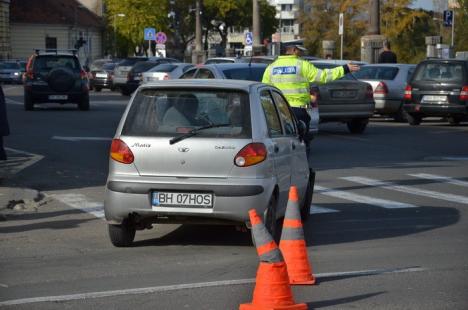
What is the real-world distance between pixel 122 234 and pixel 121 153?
816 mm

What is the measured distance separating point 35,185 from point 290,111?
504cm

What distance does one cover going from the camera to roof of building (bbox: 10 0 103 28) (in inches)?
3511

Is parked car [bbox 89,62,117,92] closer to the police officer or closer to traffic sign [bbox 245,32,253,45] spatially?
traffic sign [bbox 245,32,253,45]

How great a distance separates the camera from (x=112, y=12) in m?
79.8

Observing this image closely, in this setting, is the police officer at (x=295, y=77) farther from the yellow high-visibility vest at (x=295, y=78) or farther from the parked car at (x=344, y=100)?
the parked car at (x=344, y=100)

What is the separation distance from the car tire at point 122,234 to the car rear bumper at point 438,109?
18.0m

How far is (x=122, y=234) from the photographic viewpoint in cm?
1020

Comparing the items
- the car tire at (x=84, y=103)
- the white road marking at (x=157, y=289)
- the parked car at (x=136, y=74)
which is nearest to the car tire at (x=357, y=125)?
the car tire at (x=84, y=103)

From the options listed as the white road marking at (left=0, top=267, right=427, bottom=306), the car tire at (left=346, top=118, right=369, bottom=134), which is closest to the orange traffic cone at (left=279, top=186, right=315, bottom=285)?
the white road marking at (left=0, top=267, right=427, bottom=306)

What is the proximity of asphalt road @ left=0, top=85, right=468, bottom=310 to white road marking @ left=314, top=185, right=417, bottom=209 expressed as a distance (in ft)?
0.05

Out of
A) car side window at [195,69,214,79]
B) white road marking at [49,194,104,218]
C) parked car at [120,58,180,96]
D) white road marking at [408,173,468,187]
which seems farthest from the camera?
parked car at [120,58,180,96]

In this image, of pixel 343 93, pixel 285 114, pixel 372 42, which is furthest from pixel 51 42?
pixel 285 114

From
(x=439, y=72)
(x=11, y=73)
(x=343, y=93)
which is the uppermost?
(x=439, y=72)

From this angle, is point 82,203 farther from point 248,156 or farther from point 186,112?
point 248,156
